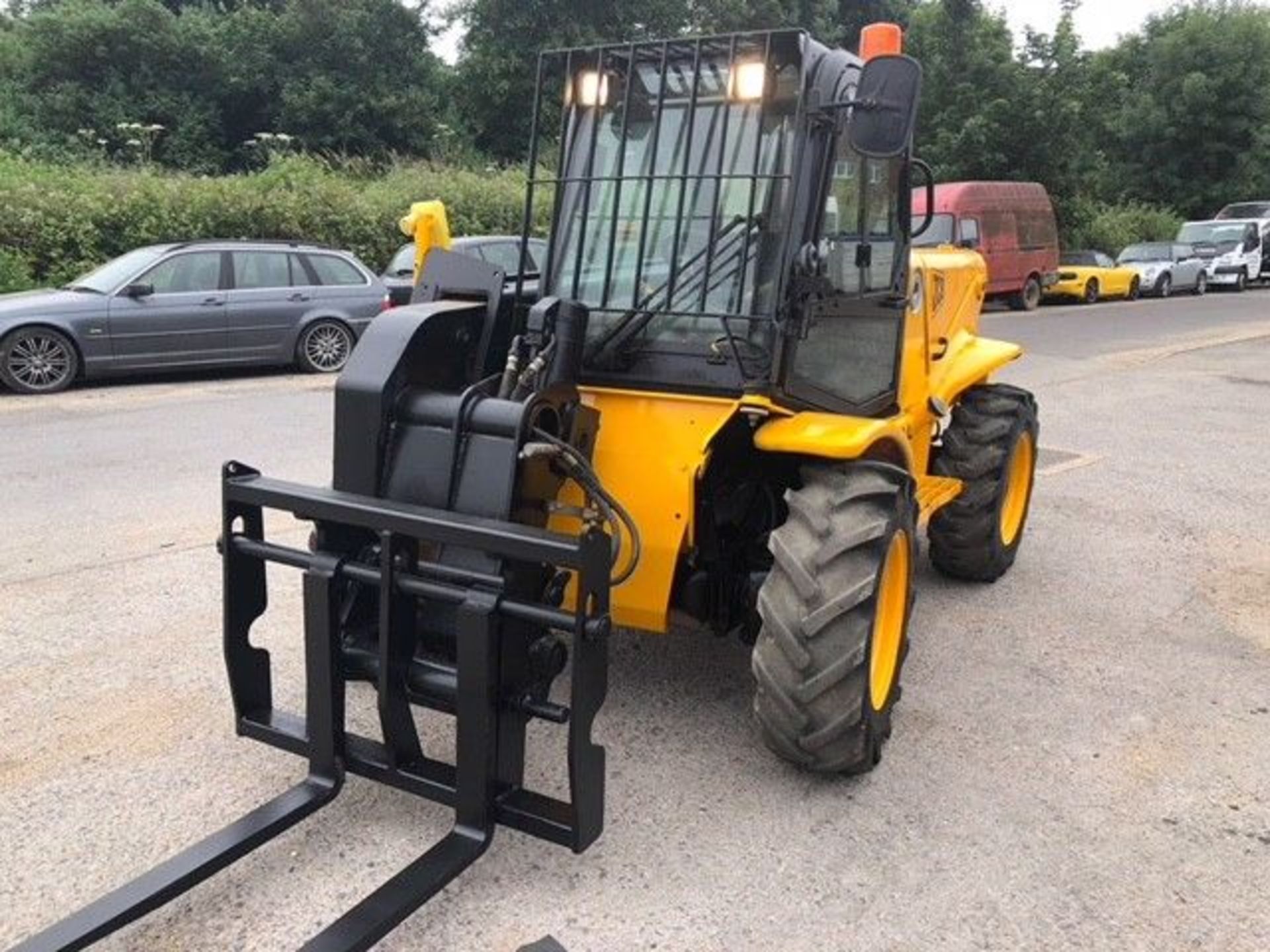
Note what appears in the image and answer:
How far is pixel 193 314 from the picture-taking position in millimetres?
11555

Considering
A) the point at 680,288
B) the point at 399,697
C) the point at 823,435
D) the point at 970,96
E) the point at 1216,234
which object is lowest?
the point at 399,697

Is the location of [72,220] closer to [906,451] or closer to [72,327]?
[72,327]

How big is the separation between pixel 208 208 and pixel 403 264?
386 centimetres

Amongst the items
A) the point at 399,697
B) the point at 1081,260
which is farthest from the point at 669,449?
the point at 1081,260

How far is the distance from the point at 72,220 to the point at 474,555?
44.7 ft

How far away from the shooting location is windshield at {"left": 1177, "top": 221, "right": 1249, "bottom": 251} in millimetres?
29891

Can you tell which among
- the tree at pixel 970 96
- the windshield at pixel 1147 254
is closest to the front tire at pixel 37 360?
the tree at pixel 970 96

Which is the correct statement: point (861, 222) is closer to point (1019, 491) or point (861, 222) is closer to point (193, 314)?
point (1019, 491)

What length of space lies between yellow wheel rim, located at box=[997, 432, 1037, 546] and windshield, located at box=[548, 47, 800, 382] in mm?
2603

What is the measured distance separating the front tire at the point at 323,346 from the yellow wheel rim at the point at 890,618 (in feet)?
32.5

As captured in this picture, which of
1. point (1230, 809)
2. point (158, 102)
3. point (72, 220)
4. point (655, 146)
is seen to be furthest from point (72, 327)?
point (158, 102)

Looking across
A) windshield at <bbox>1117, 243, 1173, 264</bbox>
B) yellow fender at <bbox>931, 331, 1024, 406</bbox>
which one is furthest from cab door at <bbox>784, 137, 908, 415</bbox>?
windshield at <bbox>1117, 243, 1173, 264</bbox>

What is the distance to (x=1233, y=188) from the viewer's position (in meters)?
37.7

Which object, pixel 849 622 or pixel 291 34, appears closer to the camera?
pixel 849 622
